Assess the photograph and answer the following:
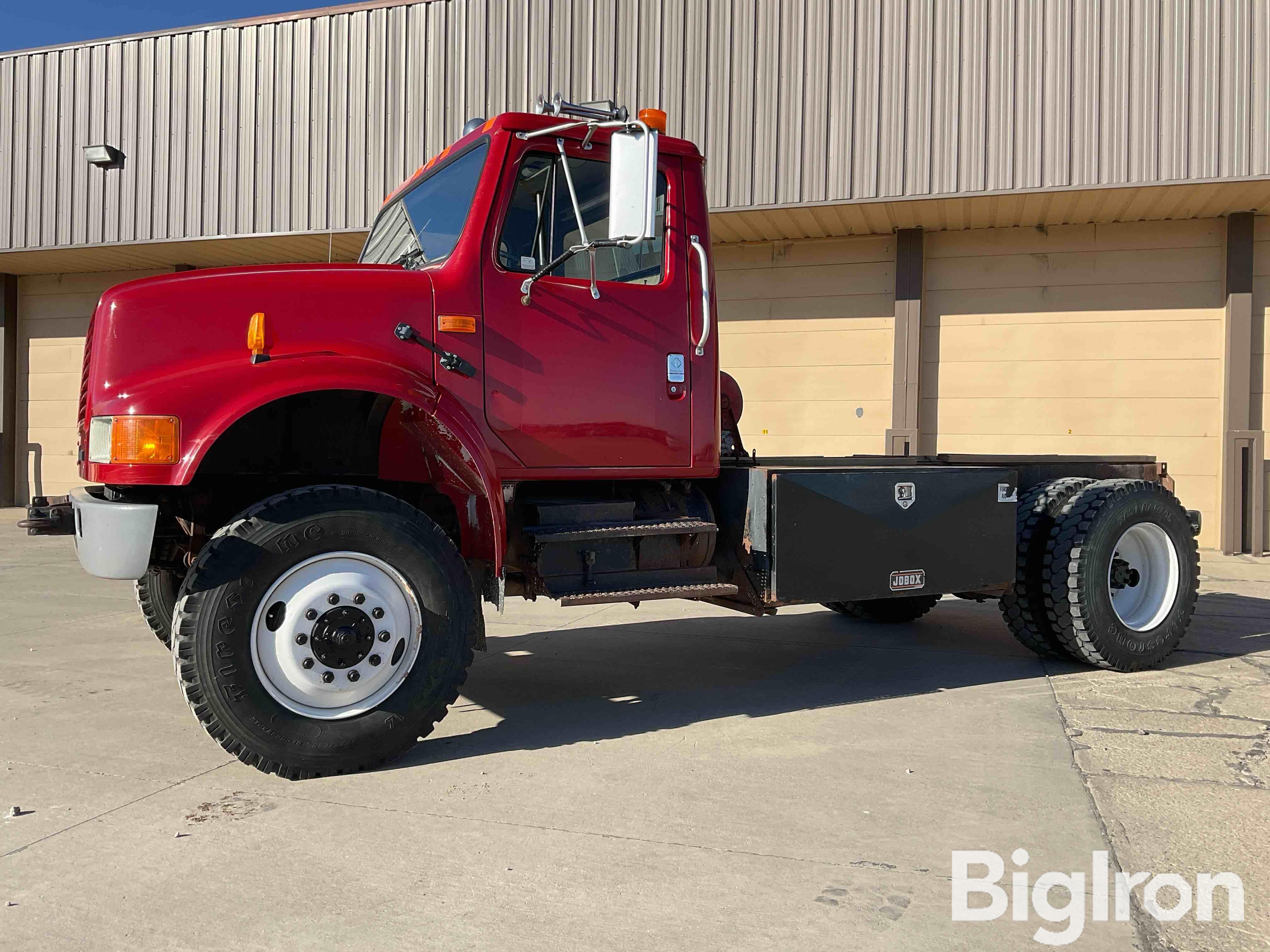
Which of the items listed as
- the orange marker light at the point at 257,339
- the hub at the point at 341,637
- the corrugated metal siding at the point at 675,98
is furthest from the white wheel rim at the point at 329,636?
the corrugated metal siding at the point at 675,98

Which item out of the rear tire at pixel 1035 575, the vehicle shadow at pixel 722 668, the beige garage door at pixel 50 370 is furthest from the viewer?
the beige garage door at pixel 50 370

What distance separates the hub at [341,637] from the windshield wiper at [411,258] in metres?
1.53

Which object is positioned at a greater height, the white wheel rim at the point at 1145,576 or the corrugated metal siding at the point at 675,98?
the corrugated metal siding at the point at 675,98

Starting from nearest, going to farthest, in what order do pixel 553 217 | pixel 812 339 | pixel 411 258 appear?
pixel 553 217, pixel 411 258, pixel 812 339

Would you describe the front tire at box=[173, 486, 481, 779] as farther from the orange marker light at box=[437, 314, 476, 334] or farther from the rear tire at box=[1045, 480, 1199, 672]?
the rear tire at box=[1045, 480, 1199, 672]

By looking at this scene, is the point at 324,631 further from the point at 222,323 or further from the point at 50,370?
the point at 50,370

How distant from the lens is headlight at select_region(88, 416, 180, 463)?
357 centimetres

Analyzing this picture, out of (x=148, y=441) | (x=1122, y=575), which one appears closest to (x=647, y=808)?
(x=148, y=441)

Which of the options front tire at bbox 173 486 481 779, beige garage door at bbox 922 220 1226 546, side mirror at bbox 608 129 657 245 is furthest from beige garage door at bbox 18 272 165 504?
side mirror at bbox 608 129 657 245

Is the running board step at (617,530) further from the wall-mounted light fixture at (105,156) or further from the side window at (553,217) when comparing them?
the wall-mounted light fixture at (105,156)

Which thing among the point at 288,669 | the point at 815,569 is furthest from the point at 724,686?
the point at 288,669

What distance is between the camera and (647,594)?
443 cm

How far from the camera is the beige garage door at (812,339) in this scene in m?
12.8

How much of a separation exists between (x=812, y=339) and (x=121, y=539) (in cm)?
1047
